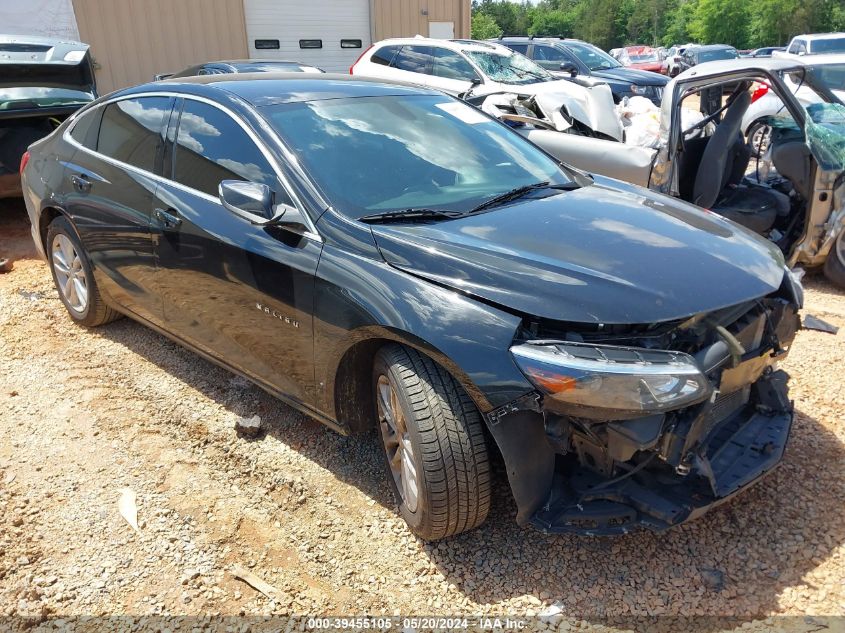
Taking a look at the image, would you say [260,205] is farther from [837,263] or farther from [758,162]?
[758,162]

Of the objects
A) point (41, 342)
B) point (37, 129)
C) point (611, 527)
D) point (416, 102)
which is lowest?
point (41, 342)

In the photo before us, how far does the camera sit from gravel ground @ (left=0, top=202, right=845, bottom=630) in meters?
2.48

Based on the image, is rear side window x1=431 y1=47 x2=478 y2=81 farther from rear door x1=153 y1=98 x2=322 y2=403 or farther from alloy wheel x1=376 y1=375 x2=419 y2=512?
alloy wheel x1=376 y1=375 x2=419 y2=512

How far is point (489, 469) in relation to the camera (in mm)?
2490

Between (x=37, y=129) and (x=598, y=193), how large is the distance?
22.0ft

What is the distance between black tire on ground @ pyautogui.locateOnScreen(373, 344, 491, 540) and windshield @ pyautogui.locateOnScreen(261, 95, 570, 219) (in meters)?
0.74

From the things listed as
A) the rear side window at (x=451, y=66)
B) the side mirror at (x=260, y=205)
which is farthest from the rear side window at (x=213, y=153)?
the rear side window at (x=451, y=66)

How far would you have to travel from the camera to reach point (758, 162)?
605 centimetres

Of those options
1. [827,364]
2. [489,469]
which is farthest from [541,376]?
[827,364]

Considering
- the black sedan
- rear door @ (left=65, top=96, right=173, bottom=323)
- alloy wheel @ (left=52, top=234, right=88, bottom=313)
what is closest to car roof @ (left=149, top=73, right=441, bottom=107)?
the black sedan

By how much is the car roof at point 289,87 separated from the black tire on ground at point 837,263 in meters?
3.54

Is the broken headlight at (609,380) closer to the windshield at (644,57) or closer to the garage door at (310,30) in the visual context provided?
the garage door at (310,30)

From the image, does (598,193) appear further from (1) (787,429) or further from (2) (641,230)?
(1) (787,429)

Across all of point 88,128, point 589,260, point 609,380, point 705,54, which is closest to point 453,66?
point 88,128
